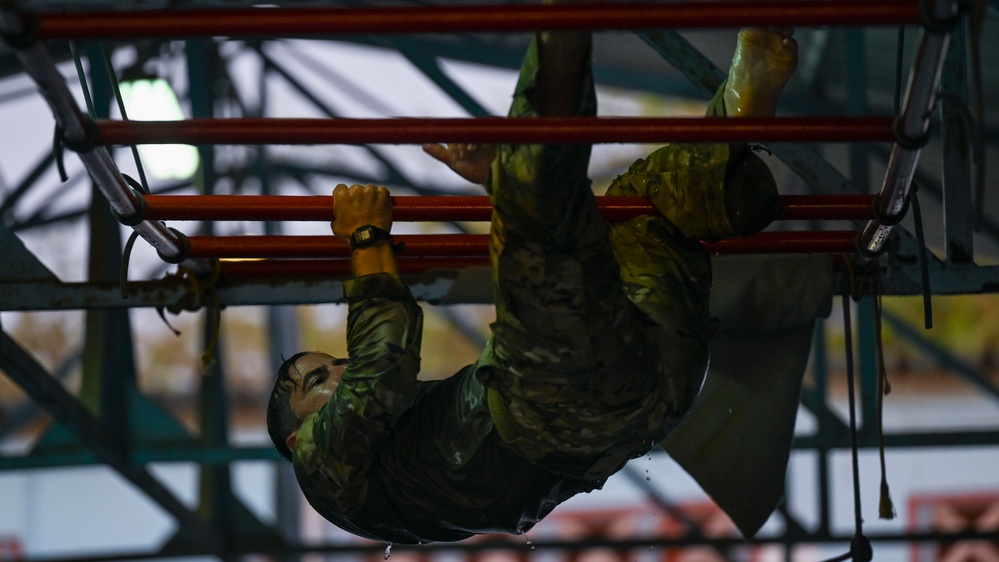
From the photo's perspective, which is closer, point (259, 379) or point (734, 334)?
point (734, 334)

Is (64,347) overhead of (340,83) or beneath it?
beneath

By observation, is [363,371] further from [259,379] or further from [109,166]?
[259,379]

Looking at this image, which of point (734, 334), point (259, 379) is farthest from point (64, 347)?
point (734, 334)

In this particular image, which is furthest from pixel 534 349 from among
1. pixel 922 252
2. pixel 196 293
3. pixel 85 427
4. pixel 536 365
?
pixel 85 427

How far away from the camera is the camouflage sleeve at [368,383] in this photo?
220cm

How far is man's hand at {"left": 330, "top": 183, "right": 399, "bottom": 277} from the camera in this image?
2254mm

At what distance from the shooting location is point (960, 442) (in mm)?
5008

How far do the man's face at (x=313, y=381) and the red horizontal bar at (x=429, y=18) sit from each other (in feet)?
3.29

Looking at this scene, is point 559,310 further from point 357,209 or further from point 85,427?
point 85,427

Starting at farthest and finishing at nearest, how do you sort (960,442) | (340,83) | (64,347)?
(64,347), (340,83), (960,442)

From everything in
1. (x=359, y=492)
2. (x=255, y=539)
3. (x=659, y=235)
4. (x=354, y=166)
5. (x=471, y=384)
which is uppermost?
(x=354, y=166)

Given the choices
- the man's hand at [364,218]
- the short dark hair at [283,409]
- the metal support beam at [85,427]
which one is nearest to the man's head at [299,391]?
the short dark hair at [283,409]

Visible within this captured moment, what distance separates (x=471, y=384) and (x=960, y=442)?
3.28 metres

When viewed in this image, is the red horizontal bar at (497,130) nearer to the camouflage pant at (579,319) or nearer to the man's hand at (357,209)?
the camouflage pant at (579,319)
